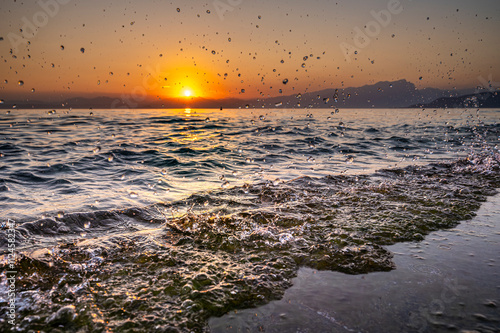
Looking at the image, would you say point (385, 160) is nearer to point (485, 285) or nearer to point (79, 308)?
point (485, 285)

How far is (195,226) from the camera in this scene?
5.00 metres

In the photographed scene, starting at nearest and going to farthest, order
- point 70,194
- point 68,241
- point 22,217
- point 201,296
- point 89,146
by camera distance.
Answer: point 201,296 < point 68,241 < point 22,217 < point 70,194 < point 89,146

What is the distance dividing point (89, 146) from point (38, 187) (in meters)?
7.56

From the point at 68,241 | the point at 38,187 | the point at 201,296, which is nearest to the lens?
the point at 201,296

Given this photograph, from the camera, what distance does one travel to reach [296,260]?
12.6ft

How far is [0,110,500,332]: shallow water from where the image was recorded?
2.99m

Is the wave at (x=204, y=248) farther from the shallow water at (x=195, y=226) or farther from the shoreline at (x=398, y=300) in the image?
the shoreline at (x=398, y=300)

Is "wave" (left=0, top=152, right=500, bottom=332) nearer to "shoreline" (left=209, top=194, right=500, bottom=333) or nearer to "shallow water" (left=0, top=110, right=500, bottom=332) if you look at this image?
"shallow water" (left=0, top=110, right=500, bottom=332)

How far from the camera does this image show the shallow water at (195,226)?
2.99m

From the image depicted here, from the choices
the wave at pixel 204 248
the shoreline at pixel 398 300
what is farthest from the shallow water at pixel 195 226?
the shoreline at pixel 398 300

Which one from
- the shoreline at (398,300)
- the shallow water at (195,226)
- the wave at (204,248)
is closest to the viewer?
the shoreline at (398,300)

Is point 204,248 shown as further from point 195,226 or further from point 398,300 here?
point 398,300

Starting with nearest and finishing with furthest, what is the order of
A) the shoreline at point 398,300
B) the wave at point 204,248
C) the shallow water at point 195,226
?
the shoreline at point 398,300 → the wave at point 204,248 → the shallow water at point 195,226

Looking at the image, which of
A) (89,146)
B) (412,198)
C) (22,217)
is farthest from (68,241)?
(89,146)
